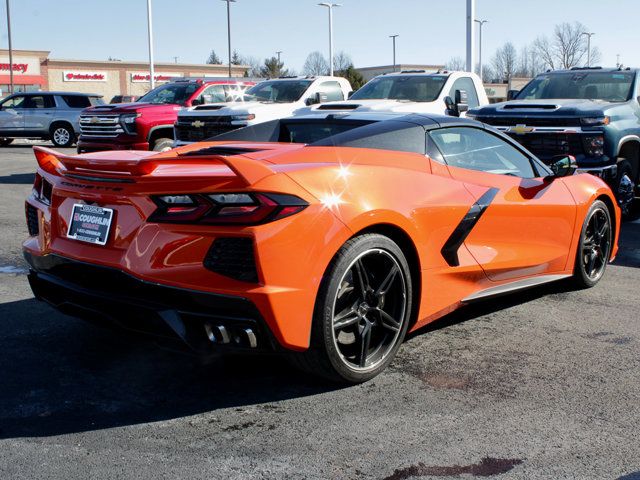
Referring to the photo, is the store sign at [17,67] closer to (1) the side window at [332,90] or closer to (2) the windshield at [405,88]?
(1) the side window at [332,90]

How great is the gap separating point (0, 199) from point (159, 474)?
944cm

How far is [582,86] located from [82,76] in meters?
65.8

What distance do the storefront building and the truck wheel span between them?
2428 inches

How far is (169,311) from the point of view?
11.8 ft

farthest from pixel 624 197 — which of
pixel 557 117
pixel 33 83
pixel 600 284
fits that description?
pixel 33 83

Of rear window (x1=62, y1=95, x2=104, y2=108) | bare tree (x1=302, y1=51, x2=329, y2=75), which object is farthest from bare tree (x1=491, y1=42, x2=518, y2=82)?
rear window (x1=62, y1=95, x2=104, y2=108)

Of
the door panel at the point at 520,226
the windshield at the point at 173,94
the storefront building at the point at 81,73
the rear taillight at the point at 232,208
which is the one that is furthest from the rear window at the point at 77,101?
the storefront building at the point at 81,73

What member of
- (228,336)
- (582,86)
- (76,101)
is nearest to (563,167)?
(228,336)

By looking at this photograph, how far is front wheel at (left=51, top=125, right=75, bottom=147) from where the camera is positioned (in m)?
24.6

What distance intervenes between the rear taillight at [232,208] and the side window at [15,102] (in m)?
23.2

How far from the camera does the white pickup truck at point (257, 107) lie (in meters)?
12.3

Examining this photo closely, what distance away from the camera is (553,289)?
628 cm

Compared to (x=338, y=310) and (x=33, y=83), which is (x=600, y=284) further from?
(x=33, y=83)

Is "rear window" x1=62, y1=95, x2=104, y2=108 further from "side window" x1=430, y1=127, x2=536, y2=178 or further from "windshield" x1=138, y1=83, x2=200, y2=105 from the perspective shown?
"side window" x1=430, y1=127, x2=536, y2=178
